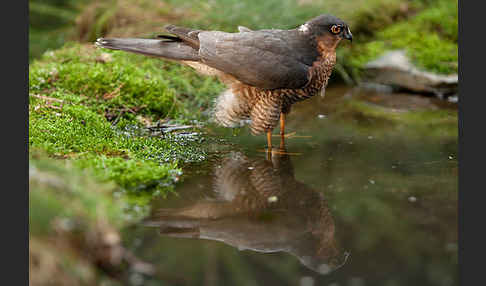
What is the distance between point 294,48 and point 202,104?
181 cm

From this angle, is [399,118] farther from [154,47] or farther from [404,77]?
[154,47]

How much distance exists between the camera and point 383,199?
363 cm

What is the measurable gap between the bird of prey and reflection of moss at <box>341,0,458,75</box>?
8.81ft

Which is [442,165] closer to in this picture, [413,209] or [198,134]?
[413,209]

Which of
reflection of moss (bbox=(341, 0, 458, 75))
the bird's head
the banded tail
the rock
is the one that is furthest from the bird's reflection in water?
reflection of moss (bbox=(341, 0, 458, 75))

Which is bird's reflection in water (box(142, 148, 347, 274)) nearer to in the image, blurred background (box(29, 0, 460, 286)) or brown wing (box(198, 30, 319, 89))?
blurred background (box(29, 0, 460, 286))

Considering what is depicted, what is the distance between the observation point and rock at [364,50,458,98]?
21.9 feet

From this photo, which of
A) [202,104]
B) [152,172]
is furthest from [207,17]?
[152,172]

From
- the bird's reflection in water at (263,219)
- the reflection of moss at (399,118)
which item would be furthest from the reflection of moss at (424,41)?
the bird's reflection in water at (263,219)

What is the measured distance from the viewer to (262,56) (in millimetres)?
4512

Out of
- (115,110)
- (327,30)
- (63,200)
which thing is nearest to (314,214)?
(63,200)

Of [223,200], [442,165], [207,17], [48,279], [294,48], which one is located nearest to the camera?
[48,279]

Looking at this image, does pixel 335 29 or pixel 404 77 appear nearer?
pixel 335 29

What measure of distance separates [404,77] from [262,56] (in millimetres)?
3163
